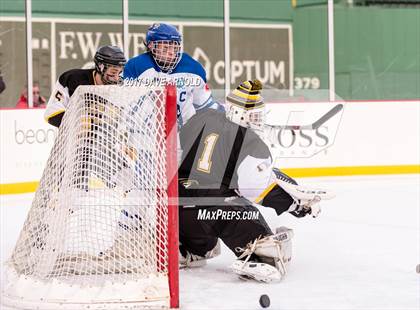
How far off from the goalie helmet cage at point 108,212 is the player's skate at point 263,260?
54 centimetres

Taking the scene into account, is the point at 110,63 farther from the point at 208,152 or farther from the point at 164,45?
the point at 208,152

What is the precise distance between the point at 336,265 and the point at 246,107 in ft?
2.88

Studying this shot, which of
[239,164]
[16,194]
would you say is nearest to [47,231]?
[239,164]

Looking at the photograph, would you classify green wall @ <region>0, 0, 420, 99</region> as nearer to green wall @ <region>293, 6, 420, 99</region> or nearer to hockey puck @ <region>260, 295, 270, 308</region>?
green wall @ <region>293, 6, 420, 99</region>

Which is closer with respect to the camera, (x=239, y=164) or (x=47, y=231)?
(x=47, y=231)

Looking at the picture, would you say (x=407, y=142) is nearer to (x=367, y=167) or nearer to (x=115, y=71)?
(x=367, y=167)

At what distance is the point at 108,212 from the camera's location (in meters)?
3.67

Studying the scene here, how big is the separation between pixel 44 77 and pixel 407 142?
11.0 feet

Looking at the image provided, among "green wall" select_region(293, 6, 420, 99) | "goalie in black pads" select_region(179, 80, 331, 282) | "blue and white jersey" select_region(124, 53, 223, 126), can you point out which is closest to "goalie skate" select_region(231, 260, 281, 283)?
"goalie in black pads" select_region(179, 80, 331, 282)

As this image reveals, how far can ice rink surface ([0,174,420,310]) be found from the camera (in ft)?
12.0

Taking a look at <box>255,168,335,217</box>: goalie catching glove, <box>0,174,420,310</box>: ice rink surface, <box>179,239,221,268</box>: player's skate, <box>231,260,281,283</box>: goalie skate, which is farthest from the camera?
<box>179,239,221,268</box>: player's skate

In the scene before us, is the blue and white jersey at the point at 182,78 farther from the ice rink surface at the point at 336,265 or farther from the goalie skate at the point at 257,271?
the goalie skate at the point at 257,271

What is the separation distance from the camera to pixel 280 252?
404cm

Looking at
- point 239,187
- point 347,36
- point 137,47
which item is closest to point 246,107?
point 239,187
